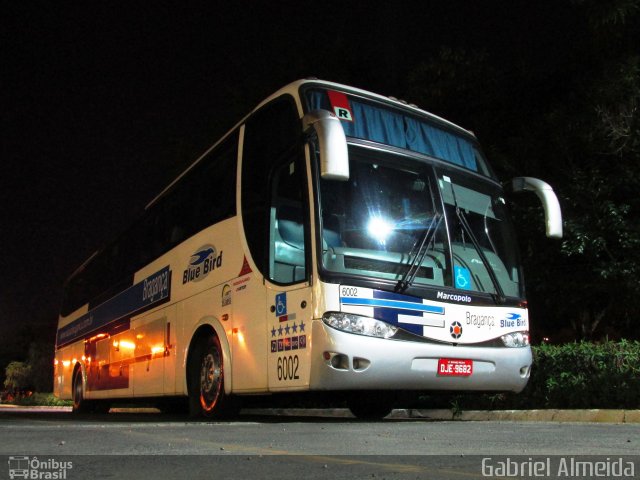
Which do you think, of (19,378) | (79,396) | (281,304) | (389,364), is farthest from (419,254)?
(19,378)

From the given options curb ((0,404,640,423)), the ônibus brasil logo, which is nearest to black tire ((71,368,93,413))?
curb ((0,404,640,423))

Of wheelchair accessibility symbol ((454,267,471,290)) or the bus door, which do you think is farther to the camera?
wheelchair accessibility symbol ((454,267,471,290))

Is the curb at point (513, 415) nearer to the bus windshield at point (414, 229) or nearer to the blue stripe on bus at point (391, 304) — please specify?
the bus windshield at point (414, 229)

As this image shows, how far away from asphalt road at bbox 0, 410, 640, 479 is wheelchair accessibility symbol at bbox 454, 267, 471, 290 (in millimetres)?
1651

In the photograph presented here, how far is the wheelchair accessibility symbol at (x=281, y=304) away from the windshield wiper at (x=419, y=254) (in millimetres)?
1136

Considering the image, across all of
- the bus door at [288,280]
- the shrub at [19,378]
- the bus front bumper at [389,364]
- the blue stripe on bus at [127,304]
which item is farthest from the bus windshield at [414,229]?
the shrub at [19,378]

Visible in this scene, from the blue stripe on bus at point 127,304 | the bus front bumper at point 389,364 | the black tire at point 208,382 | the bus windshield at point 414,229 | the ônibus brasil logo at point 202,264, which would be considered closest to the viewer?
the bus front bumper at point 389,364

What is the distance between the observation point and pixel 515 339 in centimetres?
881

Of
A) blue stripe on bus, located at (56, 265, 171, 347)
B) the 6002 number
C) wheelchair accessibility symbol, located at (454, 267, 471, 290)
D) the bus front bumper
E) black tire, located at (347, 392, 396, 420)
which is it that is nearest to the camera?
the bus front bumper

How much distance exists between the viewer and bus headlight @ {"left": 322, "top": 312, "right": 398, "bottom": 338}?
24.3ft

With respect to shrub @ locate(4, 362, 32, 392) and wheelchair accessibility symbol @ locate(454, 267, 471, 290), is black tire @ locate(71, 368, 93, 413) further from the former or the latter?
shrub @ locate(4, 362, 32, 392)

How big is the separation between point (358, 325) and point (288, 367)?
0.86 metres

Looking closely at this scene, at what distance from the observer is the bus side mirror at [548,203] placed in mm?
9266

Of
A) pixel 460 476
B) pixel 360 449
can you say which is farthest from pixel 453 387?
pixel 460 476
